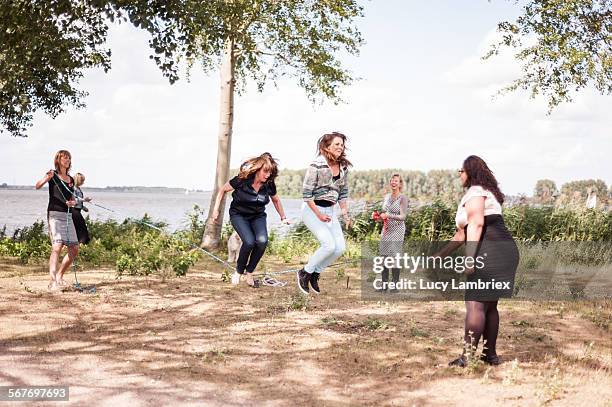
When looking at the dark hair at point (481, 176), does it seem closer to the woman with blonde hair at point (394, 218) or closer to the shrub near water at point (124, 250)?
the woman with blonde hair at point (394, 218)

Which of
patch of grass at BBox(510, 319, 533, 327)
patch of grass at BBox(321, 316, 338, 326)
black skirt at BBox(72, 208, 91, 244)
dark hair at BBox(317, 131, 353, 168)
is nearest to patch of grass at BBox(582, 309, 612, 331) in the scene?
patch of grass at BBox(510, 319, 533, 327)

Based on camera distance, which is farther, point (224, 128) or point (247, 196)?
point (224, 128)

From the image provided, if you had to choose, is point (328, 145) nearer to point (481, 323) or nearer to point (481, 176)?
point (481, 176)

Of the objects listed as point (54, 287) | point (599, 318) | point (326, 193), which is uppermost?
point (326, 193)

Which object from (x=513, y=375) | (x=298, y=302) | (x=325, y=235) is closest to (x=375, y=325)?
(x=325, y=235)

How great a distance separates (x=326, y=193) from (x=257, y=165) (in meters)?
1.32

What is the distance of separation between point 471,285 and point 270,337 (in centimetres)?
279

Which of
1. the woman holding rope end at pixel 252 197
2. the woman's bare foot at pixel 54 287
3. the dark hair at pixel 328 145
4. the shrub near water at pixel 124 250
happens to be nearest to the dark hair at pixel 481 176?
the dark hair at pixel 328 145

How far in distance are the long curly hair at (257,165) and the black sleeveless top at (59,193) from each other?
292 centimetres

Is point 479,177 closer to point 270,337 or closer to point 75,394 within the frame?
point 270,337

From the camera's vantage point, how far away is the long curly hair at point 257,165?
10539 mm

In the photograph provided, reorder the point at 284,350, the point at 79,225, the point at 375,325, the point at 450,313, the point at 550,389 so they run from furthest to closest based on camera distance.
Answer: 1. the point at 79,225
2. the point at 450,313
3. the point at 375,325
4. the point at 284,350
5. the point at 550,389

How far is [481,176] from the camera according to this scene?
680 cm

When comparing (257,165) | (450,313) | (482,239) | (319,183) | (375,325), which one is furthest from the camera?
(257,165)
